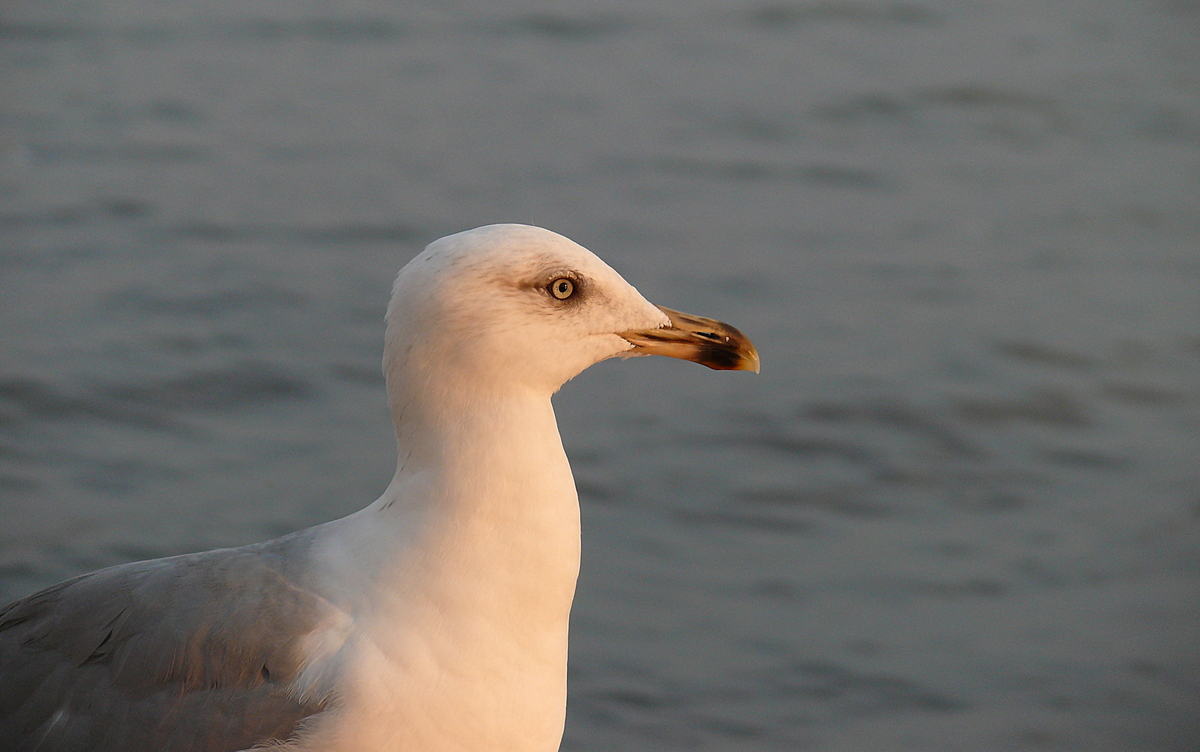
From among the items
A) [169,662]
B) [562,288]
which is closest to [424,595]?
[169,662]

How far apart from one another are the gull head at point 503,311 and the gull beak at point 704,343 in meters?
0.12

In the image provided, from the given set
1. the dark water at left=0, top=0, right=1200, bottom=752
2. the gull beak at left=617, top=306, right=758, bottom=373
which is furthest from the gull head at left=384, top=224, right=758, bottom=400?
the dark water at left=0, top=0, right=1200, bottom=752

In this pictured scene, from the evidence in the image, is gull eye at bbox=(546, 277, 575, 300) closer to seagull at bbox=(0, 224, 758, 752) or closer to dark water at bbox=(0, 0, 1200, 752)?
seagull at bbox=(0, 224, 758, 752)

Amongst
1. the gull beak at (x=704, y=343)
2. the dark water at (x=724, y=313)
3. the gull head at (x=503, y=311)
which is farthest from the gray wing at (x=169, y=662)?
the dark water at (x=724, y=313)

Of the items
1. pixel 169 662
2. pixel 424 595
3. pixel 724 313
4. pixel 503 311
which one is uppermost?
pixel 724 313

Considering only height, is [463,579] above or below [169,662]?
above

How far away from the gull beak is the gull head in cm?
12

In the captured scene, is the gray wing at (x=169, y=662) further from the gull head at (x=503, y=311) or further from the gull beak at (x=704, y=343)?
the gull beak at (x=704, y=343)

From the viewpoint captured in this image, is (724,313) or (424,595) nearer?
(424,595)

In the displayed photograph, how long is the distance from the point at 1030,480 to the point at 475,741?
10.5 feet

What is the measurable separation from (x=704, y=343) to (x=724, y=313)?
10.1 feet

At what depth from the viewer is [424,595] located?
2.75m

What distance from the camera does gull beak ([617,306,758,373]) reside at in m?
2.96

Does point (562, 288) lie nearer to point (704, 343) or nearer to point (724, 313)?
point (704, 343)
